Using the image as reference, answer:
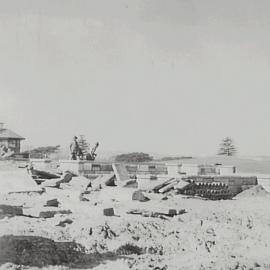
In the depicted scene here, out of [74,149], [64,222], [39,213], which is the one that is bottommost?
[64,222]

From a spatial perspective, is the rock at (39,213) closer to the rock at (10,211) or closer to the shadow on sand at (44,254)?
the rock at (10,211)

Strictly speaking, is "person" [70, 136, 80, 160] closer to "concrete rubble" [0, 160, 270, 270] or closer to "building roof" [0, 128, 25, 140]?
"concrete rubble" [0, 160, 270, 270]

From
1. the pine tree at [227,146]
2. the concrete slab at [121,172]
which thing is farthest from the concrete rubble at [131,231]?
the pine tree at [227,146]

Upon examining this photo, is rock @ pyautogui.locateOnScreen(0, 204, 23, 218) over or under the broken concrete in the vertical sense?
under

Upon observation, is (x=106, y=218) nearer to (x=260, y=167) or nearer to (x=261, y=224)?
(x=261, y=224)

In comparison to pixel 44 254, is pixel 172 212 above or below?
above

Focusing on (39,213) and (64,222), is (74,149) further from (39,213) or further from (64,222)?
(64,222)

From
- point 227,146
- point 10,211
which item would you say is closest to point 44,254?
point 10,211

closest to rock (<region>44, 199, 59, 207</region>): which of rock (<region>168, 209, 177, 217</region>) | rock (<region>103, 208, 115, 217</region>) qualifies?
rock (<region>103, 208, 115, 217</region>)
